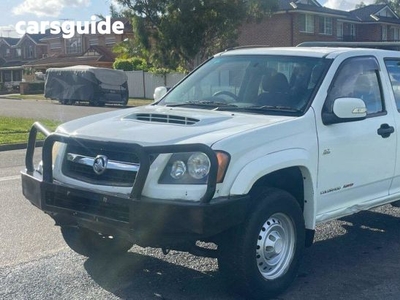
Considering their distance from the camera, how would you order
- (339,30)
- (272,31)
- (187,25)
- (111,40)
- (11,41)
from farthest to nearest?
(11,41), (111,40), (339,30), (272,31), (187,25)

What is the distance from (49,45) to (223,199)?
75.1 metres

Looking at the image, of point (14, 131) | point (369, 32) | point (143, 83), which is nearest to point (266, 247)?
point (14, 131)

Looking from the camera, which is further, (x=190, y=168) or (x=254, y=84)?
(x=254, y=84)

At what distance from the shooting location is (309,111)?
553 centimetres

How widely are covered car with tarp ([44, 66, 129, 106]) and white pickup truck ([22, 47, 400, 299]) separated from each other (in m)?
31.4

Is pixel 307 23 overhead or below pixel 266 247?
overhead

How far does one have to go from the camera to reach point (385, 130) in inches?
246

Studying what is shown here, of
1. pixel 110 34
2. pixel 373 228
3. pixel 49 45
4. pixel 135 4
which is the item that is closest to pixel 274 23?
pixel 135 4

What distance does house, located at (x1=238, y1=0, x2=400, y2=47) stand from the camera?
47.9 meters

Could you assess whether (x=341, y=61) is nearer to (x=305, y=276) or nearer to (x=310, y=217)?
(x=310, y=217)

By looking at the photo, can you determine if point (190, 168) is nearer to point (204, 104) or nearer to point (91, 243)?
point (204, 104)

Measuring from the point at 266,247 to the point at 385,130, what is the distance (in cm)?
189

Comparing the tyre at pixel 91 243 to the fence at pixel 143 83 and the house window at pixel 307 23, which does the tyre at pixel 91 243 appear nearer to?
the fence at pixel 143 83

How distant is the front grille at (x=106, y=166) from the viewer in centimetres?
480
